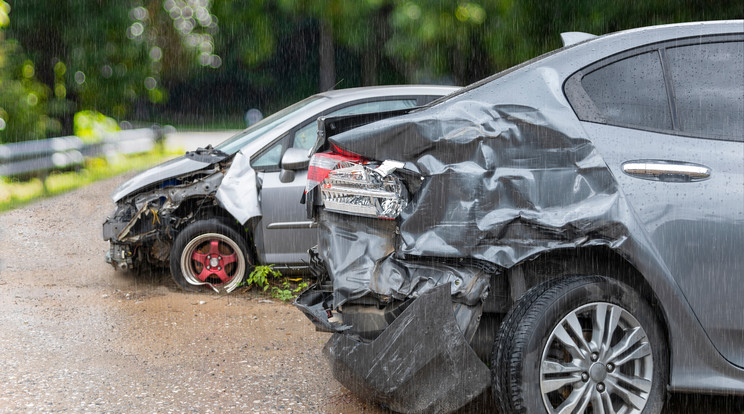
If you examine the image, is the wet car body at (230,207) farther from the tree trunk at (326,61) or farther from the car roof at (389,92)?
the tree trunk at (326,61)

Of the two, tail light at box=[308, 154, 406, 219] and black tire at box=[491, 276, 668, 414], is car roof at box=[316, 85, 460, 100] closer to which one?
tail light at box=[308, 154, 406, 219]

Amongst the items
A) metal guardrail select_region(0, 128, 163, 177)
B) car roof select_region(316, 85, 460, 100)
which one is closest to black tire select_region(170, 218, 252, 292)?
car roof select_region(316, 85, 460, 100)

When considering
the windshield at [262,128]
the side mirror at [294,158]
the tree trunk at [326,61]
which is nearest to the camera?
the side mirror at [294,158]

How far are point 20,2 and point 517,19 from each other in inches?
532

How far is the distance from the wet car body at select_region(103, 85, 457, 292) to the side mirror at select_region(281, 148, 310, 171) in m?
0.21

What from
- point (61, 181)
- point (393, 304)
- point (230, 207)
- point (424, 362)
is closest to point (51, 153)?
point (61, 181)

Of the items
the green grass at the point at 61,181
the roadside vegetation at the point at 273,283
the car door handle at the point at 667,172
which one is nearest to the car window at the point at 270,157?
the roadside vegetation at the point at 273,283

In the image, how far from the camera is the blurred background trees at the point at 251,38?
1238 cm

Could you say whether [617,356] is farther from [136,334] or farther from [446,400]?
[136,334]

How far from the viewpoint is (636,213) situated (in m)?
3.32

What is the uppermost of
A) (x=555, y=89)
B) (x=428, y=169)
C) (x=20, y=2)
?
(x=20, y=2)

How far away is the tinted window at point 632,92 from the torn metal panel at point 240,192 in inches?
131

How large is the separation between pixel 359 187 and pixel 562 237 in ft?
3.14

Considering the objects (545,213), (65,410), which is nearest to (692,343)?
(545,213)
